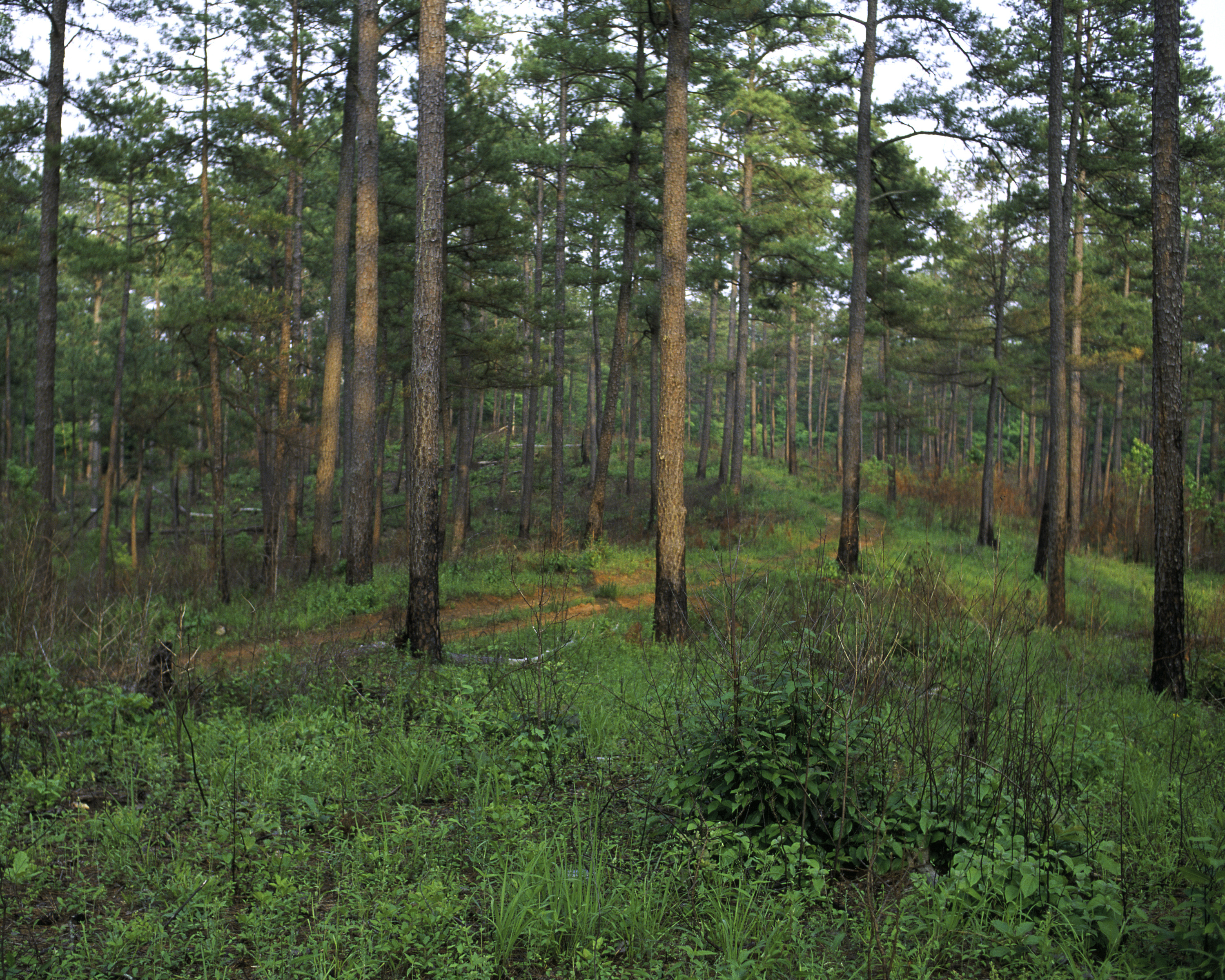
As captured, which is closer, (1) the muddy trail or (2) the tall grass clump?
(2) the tall grass clump

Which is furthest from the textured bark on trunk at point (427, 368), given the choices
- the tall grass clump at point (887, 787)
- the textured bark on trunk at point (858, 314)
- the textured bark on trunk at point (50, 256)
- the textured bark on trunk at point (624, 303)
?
the textured bark on trunk at point (50, 256)

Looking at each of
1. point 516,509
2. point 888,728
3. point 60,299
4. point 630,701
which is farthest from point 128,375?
point 888,728

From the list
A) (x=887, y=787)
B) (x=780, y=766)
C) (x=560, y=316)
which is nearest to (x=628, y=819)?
(x=780, y=766)

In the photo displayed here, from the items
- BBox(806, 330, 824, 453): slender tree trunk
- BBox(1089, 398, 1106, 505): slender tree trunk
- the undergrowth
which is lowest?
the undergrowth

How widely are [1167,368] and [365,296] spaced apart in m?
11.6

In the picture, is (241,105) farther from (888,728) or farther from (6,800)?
(888,728)

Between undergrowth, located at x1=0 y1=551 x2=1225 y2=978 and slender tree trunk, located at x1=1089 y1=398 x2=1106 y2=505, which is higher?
slender tree trunk, located at x1=1089 y1=398 x2=1106 y2=505

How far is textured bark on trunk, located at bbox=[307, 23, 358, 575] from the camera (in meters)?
15.3

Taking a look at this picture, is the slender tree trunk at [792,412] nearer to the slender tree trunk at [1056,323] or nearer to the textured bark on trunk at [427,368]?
the slender tree trunk at [1056,323]

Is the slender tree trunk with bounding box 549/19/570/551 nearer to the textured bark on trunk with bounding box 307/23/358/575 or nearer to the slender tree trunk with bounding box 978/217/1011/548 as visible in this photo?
the textured bark on trunk with bounding box 307/23/358/575

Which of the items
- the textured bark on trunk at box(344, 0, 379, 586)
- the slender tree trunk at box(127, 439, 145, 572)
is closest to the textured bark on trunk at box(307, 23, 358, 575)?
the textured bark on trunk at box(344, 0, 379, 586)

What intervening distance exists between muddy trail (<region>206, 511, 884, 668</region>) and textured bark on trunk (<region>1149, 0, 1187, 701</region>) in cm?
323

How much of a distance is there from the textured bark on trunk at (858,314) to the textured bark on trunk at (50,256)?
1467 cm

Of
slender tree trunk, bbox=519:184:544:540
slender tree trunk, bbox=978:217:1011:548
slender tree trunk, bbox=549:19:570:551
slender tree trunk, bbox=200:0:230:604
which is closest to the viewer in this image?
slender tree trunk, bbox=200:0:230:604
